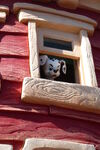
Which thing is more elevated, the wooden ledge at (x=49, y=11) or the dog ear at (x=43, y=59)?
the wooden ledge at (x=49, y=11)

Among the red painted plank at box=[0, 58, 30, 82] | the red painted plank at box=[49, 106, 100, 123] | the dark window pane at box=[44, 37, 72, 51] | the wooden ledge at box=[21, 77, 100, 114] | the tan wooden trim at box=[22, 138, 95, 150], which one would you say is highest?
the dark window pane at box=[44, 37, 72, 51]

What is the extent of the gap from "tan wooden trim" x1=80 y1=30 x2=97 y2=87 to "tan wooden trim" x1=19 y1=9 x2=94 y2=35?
2.8 inches

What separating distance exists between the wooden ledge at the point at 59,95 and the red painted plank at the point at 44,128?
11 cm

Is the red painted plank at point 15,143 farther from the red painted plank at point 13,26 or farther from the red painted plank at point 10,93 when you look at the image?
the red painted plank at point 13,26

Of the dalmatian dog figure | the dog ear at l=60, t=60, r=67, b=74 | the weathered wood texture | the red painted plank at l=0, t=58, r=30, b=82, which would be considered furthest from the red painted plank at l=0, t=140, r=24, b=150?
the dog ear at l=60, t=60, r=67, b=74

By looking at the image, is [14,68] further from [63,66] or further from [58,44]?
[58,44]

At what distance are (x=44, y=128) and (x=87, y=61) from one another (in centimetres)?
80

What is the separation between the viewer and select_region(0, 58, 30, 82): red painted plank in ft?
10.8

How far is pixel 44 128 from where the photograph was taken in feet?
10.1

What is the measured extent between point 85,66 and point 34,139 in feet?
2.97

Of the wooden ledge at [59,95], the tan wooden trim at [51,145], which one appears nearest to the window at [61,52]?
the wooden ledge at [59,95]

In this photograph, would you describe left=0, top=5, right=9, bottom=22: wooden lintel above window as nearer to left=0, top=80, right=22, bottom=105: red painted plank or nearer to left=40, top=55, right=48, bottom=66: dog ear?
left=40, top=55, right=48, bottom=66: dog ear

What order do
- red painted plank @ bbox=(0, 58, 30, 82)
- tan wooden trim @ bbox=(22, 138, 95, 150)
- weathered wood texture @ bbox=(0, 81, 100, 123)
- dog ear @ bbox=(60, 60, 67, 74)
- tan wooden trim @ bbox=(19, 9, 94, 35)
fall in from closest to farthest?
tan wooden trim @ bbox=(22, 138, 95, 150) → weathered wood texture @ bbox=(0, 81, 100, 123) → red painted plank @ bbox=(0, 58, 30, 82) → dog ear @ bbox=(60, 60, 67, 74) → tan wooden trim @ bbox=(19, 9, 94, 35)

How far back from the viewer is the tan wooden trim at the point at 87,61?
3.46m
